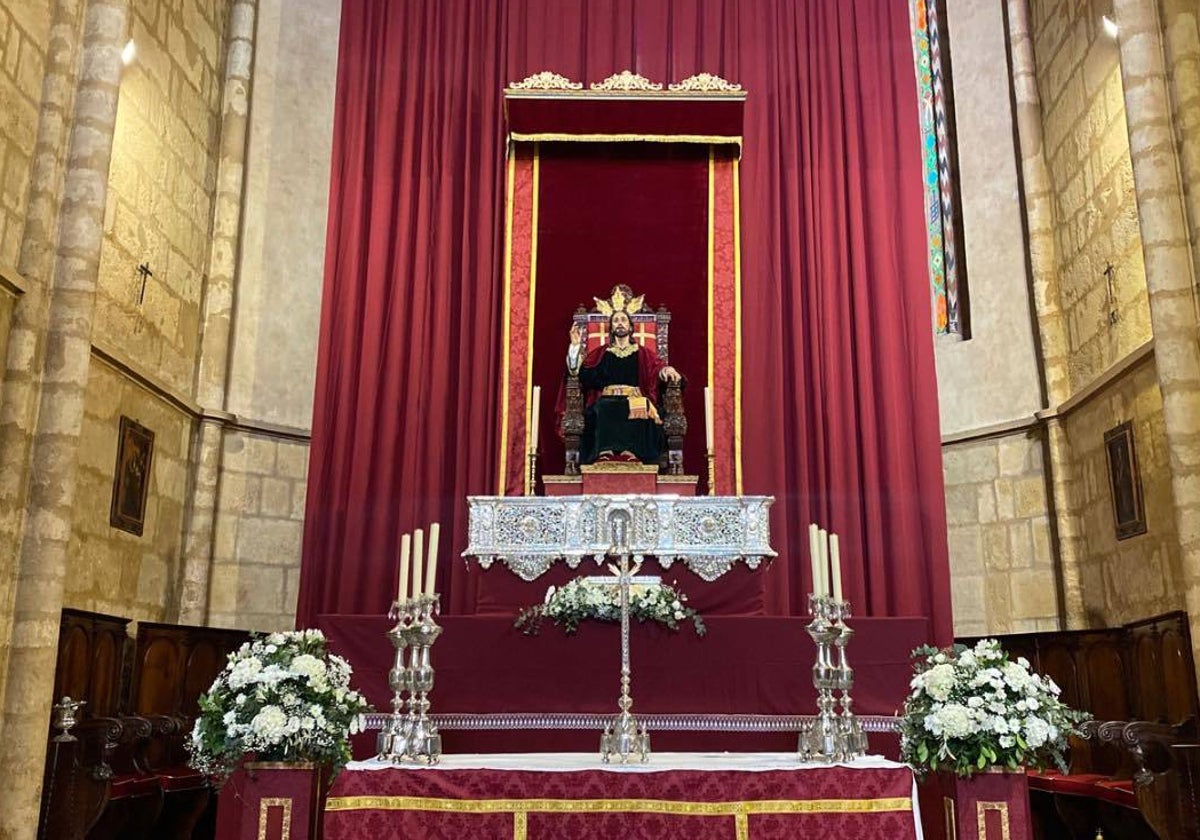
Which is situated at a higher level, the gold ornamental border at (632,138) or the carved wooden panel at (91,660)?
the gold ornamental border at (632,138)

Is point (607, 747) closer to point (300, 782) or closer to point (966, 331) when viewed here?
point (300, 782)

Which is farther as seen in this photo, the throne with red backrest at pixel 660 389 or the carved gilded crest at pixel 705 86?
the carved gilded crest at pixel 705 86

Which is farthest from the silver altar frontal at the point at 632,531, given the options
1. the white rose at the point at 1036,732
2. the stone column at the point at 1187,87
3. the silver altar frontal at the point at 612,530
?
the white rose at the point at 1036,732

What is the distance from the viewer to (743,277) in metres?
10.7

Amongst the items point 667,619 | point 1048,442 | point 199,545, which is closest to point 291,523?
point 199,545

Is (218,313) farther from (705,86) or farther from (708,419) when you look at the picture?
(705,86)

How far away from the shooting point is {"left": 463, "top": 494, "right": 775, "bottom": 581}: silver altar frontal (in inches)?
322

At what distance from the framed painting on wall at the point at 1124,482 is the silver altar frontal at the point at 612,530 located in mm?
2547

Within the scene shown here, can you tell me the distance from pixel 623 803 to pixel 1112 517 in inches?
219

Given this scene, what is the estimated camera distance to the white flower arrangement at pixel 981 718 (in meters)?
4.49

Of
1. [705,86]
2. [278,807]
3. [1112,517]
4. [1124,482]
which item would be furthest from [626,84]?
[278,807]

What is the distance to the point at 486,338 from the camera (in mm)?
10461

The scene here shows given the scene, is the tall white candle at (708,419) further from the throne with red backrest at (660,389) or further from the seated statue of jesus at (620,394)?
the seated statue of jesus at (620,394)

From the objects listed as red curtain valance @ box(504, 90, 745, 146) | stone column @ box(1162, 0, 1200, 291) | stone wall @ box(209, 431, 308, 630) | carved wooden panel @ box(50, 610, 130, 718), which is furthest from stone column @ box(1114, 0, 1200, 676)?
stone wall @ box(209, 431, 308, 630)
